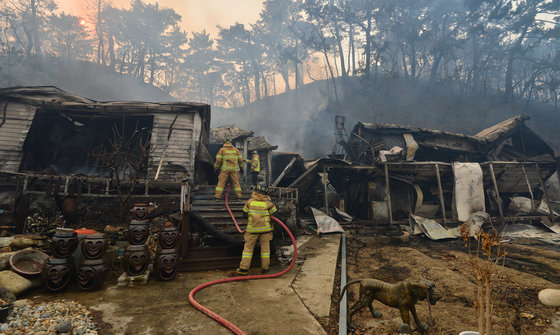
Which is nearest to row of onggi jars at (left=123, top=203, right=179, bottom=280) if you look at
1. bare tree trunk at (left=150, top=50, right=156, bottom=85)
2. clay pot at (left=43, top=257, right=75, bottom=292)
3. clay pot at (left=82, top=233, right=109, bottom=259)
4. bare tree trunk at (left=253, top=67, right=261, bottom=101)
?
clay pot at (left=82, top=233, right=109, bottom=259)

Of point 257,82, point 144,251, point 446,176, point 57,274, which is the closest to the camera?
point 57,274

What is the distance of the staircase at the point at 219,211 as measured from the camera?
667 centimetres

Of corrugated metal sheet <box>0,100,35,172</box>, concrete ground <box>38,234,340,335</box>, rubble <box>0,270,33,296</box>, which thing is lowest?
concrete ground <box>38,234,340,335</box>

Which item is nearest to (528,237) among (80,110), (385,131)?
(385,131)

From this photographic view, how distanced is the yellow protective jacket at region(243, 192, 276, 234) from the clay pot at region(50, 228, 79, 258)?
3102 millimetres

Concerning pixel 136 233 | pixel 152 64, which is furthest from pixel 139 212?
pixel 152 64

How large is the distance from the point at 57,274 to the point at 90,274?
Answer: 462 millimetres

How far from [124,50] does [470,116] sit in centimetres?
5069

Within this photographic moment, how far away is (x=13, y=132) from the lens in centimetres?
984

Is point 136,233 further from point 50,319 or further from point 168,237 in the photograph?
point 50,319

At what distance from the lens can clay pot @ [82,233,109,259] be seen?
13.1 ft

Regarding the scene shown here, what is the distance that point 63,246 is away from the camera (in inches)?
154

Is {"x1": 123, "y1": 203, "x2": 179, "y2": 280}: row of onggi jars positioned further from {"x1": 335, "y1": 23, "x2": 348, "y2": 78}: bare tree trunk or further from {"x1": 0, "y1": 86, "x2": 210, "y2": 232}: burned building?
{"x1": 335, "y1": 23, "x2": 348, "y2": 78}: bare tree trunk

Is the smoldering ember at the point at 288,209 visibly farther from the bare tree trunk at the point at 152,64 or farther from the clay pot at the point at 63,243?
the bare tree trunk at the point at 152,64
